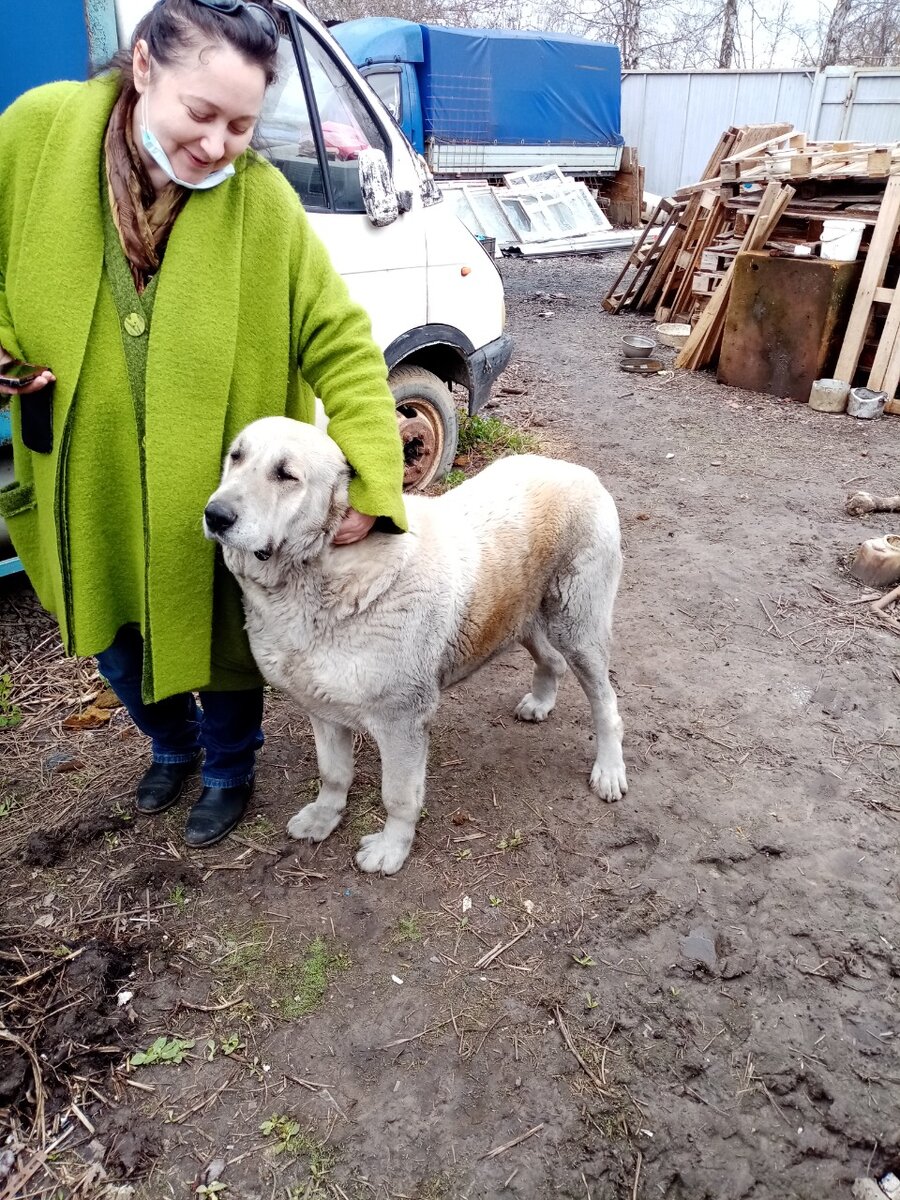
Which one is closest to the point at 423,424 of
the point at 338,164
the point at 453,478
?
the point at 453,478

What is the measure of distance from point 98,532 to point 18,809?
1477mm

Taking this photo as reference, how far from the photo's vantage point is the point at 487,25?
88.8 feet

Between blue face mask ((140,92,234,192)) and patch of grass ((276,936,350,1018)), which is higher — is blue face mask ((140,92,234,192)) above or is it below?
above

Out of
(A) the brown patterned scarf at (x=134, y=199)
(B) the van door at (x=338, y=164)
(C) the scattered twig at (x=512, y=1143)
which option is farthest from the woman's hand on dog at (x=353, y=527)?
(B) the van door at (x=338, y=164)

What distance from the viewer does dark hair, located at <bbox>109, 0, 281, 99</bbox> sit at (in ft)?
5.74

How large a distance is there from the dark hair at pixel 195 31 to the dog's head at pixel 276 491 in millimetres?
812

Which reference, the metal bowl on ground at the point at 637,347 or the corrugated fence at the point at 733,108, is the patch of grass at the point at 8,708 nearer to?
the metal bowl on ground at the point at 637,347

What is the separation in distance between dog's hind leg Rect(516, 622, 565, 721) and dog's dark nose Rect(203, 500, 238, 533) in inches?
67.5

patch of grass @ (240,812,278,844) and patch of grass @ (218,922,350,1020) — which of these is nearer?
patch of grass @ (218,922,350,1020)

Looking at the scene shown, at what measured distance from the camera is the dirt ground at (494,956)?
2.07 meters

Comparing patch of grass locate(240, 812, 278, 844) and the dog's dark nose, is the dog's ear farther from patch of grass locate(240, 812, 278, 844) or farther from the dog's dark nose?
patch of grass locate(240, 812, 278, 844)

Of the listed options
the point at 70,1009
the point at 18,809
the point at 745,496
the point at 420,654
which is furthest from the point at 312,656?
the point at 745,496

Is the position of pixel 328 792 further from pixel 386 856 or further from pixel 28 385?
pixel 28 385

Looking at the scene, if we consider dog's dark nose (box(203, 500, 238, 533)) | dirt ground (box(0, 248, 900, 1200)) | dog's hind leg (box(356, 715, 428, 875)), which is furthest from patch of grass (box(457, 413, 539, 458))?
dog's dark nose (box(203, 500, 238, 533))
